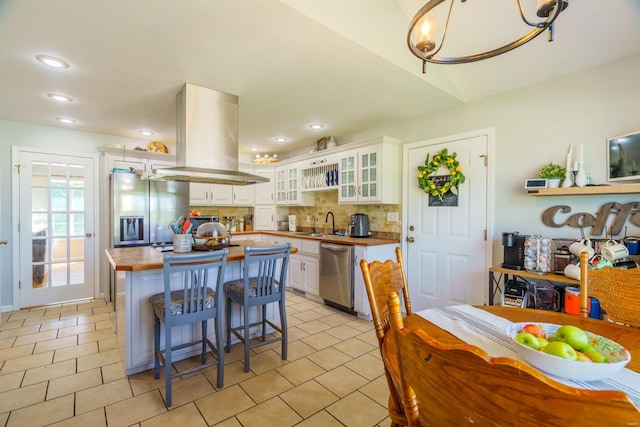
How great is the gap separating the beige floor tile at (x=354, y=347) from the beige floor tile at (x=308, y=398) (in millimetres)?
A: 579

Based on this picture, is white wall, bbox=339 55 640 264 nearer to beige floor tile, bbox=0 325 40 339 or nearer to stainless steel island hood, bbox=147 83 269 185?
stainless steel island hood, bbox=147 83 269 185

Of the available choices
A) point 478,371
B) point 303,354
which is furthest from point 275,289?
point 478,371

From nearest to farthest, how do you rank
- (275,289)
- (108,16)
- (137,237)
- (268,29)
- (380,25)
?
(108,16)
(268,29)
(380,25)
(275,289)
(137,237)

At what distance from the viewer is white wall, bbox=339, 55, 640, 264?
2.29 metres

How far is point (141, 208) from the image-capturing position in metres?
3.98

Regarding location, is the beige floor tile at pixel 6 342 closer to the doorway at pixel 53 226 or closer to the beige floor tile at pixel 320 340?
the doorway at pixel 53 226

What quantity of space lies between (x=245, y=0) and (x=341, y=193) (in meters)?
2.75

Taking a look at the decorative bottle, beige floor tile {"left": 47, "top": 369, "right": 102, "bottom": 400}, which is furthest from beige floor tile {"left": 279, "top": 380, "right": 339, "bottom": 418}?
the decorative bottle

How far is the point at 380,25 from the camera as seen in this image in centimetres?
221

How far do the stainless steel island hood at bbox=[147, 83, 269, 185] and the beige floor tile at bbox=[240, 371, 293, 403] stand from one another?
1.81m

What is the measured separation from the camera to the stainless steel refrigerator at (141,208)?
12.6ft

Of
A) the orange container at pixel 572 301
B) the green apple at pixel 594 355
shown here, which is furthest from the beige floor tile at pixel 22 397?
the orange container at pixel 572 301

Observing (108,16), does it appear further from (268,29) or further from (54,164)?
(54,164)

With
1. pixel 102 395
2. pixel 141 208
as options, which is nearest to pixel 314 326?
pixel 102 395
